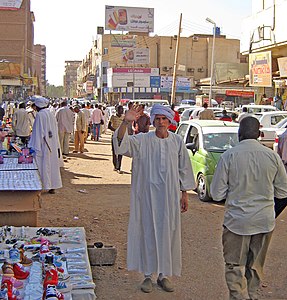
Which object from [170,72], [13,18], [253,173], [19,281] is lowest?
[19,281]

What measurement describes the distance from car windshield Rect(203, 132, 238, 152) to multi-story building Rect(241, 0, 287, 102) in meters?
14.6

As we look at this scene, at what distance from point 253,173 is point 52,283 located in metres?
1.90

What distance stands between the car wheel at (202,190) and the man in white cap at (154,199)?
17.6 feet

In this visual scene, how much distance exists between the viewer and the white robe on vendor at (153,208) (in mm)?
5531

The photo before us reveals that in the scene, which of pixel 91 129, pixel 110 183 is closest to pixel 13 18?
pixel 91 129

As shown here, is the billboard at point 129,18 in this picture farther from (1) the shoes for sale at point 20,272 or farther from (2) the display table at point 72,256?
(1) the shoes for sale at point 20,272

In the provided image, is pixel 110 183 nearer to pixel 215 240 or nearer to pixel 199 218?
pixel 199 218

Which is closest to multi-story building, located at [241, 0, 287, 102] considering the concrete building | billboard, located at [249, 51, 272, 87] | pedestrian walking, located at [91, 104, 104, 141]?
billboard, located at [249, 51, 272, 87]

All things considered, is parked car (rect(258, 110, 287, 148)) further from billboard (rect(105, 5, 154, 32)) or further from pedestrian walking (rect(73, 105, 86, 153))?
billboard (rect(105, 5, 154, 32))

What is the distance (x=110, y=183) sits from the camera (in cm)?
1338

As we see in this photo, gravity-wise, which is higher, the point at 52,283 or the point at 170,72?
the point at 170,72

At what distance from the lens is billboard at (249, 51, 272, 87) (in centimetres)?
2836

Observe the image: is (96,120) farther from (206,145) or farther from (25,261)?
(25,261)

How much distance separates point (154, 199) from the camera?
5555 mm
